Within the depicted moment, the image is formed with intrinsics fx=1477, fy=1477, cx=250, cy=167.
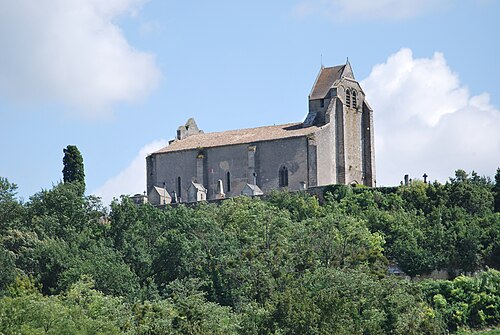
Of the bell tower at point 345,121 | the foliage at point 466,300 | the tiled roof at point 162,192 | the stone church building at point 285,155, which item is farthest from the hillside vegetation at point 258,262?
the tiled roof at point 162,192

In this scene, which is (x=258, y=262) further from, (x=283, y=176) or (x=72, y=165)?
(x=72, y=165)

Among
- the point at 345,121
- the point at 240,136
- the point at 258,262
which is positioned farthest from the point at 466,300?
the point at 240,136

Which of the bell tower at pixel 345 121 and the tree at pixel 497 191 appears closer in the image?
the tree at pixel 497 191

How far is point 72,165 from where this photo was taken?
83.4 m

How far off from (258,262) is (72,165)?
75.2 ft

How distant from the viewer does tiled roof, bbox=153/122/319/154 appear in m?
84.2

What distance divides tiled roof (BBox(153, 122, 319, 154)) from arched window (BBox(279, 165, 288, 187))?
1880mm

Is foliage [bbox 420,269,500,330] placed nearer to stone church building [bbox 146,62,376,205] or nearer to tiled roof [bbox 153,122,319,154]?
stone church building [bbox 146,62,376,205]

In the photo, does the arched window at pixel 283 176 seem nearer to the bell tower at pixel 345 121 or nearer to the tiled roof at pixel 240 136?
the tiled roof at pixel 240 136

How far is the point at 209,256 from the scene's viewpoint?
66.5 meters

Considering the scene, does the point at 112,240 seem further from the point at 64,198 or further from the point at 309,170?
the point at 309,170

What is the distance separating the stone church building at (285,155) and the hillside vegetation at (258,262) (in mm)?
3968

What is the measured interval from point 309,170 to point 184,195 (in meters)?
8.65

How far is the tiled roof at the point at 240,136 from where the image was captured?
84.2 metres
